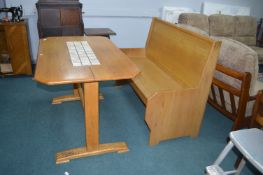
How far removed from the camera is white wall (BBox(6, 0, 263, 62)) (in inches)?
145

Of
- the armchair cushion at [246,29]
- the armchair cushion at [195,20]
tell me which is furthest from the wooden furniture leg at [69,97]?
the armchair cushion at [246,29]

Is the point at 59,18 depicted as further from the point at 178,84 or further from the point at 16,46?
the point at 178,84

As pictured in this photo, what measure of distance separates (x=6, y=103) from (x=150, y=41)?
77.1 inches

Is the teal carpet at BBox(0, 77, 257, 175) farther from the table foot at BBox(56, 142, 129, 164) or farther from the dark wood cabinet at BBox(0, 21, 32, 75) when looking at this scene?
the dark wood cabinet at BBox(0, 21, 32, 75)

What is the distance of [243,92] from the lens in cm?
192

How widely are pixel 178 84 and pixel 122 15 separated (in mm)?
2231

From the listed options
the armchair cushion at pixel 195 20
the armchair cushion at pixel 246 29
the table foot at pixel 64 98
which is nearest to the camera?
the table foot at pixel 64 98

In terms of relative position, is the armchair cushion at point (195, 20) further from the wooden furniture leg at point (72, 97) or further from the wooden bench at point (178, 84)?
the wooden furniture leg at point (72, 97)

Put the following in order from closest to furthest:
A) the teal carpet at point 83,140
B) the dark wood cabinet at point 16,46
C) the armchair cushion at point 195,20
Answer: the teal carpet at point 83,140 → the dark wood cabinet at point 16,46 → the armchair cushion at point 195,20

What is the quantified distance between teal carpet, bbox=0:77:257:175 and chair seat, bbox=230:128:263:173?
654mm

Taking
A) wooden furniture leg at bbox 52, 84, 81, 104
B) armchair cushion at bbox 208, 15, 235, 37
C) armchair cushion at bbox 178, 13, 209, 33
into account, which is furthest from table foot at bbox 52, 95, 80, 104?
armchair cushion at bbox 208, 15, 235, 37

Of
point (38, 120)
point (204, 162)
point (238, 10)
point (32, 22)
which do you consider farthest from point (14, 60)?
point (238, 10)

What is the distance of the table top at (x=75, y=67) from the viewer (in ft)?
4.92

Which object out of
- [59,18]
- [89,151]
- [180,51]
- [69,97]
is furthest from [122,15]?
[89,151]
